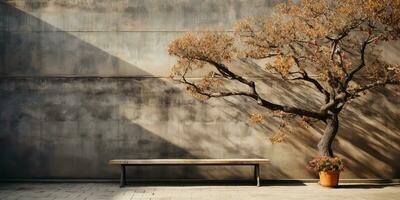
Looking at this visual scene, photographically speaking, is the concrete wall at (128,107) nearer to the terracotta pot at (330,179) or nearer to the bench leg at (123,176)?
the bench leg at (123,176)

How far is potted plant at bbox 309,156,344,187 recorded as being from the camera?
11.7m

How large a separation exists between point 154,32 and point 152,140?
281 centimetres

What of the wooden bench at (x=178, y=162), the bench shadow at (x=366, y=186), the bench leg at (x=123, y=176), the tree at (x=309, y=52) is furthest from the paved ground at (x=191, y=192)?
the tree at (x=309, y=52)

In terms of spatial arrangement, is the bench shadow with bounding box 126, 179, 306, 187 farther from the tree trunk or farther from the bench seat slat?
the tree trunk

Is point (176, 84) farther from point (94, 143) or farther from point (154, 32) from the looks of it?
point (94, 143)

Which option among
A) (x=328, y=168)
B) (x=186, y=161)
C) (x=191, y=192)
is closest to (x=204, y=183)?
(x=186, y=161)

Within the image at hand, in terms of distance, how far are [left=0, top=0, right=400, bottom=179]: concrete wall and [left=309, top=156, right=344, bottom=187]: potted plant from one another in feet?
3.51

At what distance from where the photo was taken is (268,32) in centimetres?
1166

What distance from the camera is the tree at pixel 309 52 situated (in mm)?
10836

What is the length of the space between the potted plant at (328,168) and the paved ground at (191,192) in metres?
0.25

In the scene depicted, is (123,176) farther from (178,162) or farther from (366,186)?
(366,186)

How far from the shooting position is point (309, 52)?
12852 mm

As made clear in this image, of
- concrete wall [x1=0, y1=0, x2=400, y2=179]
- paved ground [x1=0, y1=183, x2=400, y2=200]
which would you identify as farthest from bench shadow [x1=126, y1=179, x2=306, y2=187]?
paved ground [x1=0, y1=183, x2=400, y2=200]

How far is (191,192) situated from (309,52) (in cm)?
477
